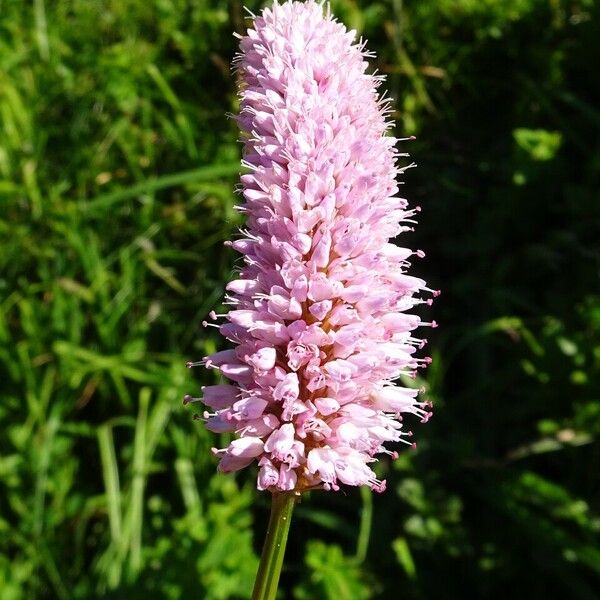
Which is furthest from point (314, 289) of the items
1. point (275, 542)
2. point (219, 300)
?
point (219, 300)

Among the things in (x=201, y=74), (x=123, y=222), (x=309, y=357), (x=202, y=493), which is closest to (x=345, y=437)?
(x=309, y=357)

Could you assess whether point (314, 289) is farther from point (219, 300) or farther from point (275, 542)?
point (219, 300)

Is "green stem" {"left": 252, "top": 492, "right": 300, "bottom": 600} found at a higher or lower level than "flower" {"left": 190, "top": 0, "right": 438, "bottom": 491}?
lower

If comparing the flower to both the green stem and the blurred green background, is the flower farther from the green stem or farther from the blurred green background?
the blurred green background

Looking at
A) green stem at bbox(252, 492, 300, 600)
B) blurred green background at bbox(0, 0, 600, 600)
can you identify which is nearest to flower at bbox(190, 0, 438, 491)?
green stem at bbox(252, 492, 300, 600)

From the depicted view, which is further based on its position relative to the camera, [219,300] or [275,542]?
[219,300]

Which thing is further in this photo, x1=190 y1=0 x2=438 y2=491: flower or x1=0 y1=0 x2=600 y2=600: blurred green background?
x1=0 y1=0 x2=600 y2=600: blurred green background

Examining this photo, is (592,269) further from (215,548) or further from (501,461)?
(215,548)
